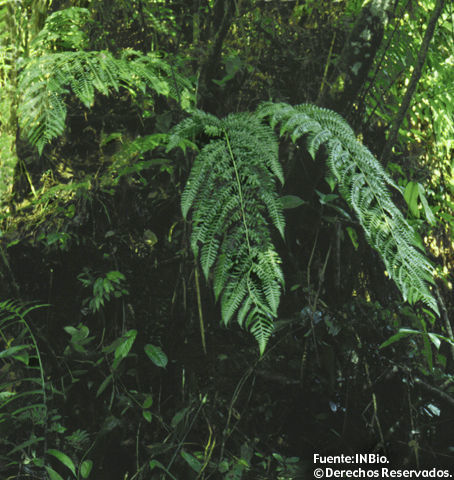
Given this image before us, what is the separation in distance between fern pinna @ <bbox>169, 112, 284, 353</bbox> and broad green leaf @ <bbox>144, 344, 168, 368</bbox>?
425 mm

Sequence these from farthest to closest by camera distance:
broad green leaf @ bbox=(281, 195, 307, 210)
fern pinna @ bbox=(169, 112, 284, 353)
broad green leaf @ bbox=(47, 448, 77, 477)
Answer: broad green leaf @ bbox=(281, 195, 307, 210) < broad green leaf @ bbox=(47, 448, 77, 477) < fern pinna @ bbox=(169, 112, 284, 353)

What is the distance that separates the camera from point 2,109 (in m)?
1.92

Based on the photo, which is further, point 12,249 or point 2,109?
point 2,109

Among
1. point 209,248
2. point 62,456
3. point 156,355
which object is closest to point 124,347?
point 156,355

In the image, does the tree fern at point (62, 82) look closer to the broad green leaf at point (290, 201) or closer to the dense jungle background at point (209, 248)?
the dense jungle background at point (209, 248)

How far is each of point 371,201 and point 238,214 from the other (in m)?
0.43

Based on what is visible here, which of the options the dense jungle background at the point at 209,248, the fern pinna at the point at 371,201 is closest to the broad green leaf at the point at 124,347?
the dense jungle background at the point at 209,248

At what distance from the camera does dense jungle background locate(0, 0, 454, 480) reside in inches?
53.6

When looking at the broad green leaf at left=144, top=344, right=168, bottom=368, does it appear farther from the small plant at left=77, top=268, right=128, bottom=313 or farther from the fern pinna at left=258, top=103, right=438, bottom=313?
the fern pinna at left=258, top=103, right=438, bottom=313

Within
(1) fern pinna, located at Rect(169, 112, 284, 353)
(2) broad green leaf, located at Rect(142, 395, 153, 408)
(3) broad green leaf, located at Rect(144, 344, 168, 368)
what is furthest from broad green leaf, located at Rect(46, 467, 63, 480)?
(1) fern pinna, located at Rect(169, 112, 284, 353)

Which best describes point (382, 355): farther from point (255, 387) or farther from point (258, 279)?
point (258, 279)

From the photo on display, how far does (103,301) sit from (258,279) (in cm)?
71

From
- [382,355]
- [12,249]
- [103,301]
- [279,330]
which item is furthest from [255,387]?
[12,249]

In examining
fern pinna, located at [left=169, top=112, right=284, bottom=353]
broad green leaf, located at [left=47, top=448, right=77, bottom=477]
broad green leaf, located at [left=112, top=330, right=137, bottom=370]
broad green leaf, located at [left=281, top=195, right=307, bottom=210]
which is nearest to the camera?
fern pinna, located at [left=169, top=112, right=284, bottom=353]
